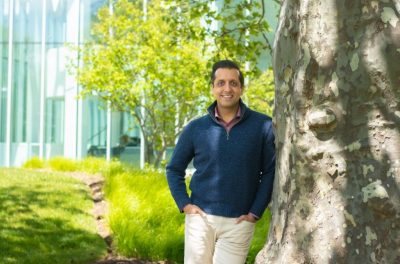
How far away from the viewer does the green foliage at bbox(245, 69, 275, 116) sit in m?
15.7

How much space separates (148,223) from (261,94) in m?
8.82

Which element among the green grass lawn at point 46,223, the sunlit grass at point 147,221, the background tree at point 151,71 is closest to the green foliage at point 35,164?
the background tree at point 151,71

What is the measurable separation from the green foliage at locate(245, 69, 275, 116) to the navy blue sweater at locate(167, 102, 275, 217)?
11.7 m

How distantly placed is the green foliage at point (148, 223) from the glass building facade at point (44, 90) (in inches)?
395

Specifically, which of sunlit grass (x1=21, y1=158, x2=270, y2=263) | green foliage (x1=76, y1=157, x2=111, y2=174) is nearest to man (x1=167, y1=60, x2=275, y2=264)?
sunlit grass (x1=21, y1=158, x2=270, y2=263)

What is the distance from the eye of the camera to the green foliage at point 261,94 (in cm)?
1574

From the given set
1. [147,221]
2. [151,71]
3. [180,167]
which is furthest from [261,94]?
[180,167]

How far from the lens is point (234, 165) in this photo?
12.4 feet

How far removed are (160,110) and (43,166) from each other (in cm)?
281

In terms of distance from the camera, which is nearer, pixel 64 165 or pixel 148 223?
pixel 148 223

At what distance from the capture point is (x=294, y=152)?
3.43 m

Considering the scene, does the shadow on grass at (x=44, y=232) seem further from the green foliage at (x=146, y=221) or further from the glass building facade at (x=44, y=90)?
the glass building facade at (x=44, y=90)

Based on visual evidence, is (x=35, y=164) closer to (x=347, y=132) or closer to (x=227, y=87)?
(x=227, y=87)

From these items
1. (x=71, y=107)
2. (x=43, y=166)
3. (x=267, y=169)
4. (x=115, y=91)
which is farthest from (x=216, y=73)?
(x=71, y=107)
